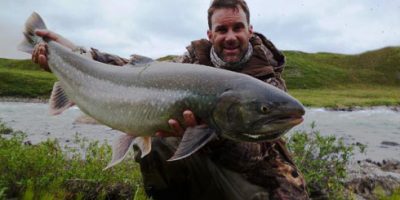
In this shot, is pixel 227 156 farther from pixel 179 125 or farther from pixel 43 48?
pixel 43 48

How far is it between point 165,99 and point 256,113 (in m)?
1.02

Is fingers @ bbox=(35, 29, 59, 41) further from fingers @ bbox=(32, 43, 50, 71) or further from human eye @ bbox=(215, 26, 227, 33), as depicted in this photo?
human eye @ bbox=(215, 26, 227, 33)

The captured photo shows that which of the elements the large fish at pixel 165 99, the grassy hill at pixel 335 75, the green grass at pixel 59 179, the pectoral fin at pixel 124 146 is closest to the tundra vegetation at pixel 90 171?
the green grass at pixel 59 179

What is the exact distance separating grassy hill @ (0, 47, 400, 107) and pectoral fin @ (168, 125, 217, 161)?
2134 inches

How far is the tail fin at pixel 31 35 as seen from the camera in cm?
570

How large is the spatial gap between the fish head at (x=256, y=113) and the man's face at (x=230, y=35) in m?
1.86

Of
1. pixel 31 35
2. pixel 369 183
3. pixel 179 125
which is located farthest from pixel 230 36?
pixel 369 183

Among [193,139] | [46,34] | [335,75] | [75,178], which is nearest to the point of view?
[193,139]

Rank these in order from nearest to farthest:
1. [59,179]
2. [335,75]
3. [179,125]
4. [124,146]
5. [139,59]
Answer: [179,125] → [124,146] → [139,59] → [59,179] → [335,75]

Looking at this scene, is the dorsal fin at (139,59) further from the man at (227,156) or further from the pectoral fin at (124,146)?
the man at (227,156)

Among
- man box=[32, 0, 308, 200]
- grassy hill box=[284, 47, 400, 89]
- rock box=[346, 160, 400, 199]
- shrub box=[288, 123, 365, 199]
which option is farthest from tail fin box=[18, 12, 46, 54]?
grassy hill box=[284, 47, 400, 89]

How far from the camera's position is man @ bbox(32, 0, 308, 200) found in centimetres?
551

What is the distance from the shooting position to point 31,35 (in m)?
5.75

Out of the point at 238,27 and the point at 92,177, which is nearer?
the point at 238,27
